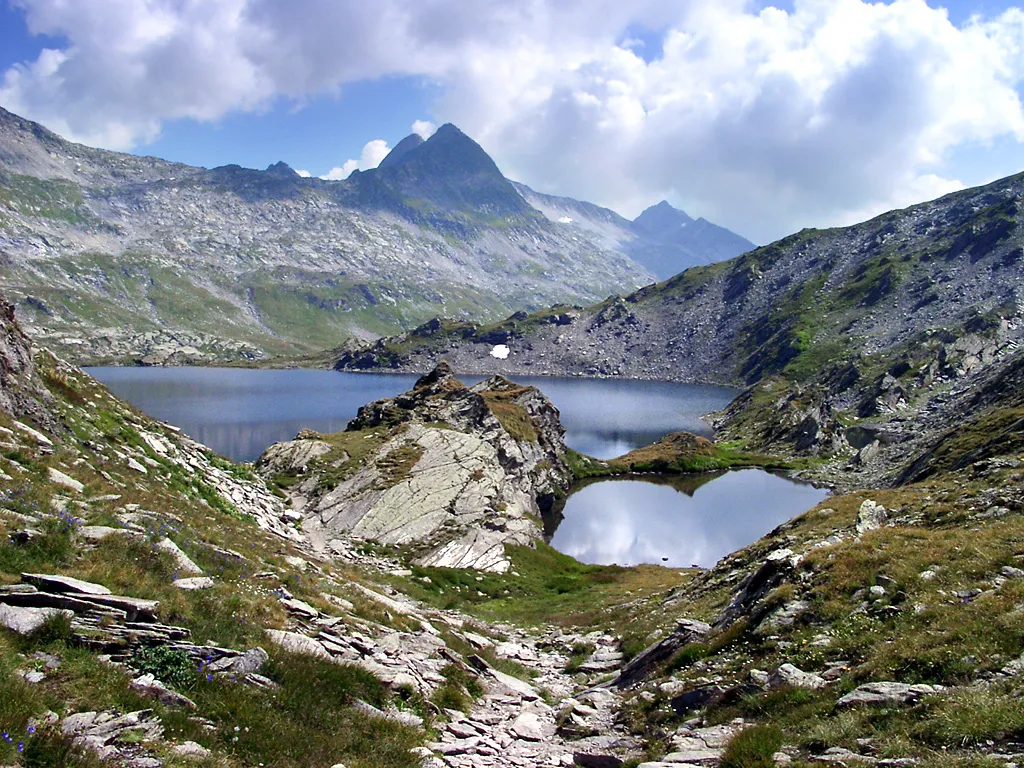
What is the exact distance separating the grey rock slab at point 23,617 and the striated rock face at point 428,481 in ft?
119

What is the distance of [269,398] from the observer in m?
200

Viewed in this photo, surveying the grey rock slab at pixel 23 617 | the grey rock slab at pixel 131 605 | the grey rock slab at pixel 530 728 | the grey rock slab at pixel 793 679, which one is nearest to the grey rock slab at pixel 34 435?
the grey rock slab at pixel 131 605

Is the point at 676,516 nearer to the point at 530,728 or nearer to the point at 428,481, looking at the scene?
the point at 428,481

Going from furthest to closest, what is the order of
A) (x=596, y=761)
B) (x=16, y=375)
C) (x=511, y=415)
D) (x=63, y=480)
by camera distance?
(x=511, y=415) < (x=16, y=375) < (x=63, y=480) < (x=596, y=761)

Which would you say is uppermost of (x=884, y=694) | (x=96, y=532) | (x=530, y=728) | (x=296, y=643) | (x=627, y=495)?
(x=627, y=495)

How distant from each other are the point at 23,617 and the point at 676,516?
90321 millimetres

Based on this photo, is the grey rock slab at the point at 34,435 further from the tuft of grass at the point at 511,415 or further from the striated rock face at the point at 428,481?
the tuft of grass at the point at 511,415

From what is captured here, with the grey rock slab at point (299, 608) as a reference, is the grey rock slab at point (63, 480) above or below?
above

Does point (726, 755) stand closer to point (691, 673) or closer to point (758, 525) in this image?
point (691, 673)

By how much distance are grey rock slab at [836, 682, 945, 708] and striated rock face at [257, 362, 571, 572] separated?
39.5m

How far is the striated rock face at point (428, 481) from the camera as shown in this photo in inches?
2078

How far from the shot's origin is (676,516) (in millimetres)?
92750

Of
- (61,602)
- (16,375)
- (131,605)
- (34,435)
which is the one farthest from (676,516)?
(61,602)

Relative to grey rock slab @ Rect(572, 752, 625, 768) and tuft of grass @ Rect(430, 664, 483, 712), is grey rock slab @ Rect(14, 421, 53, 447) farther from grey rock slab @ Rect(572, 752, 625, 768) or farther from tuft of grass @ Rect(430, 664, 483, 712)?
grey rock slab @ Rect(572, 752, 625, 768)
